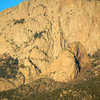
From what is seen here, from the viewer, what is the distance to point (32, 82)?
186 m

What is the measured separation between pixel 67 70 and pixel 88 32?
96.1 feet

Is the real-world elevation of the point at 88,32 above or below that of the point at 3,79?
above

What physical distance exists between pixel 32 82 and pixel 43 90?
11.2 meters

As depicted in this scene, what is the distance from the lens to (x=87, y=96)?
15612 cm

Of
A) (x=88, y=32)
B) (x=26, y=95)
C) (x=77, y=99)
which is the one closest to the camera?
(x=77, y=99)

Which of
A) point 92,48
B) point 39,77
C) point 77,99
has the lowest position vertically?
point 77,99

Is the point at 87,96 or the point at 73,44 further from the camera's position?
the point at 73,44

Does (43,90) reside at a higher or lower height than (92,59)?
lower

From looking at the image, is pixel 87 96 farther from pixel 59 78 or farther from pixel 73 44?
pixel 73 44

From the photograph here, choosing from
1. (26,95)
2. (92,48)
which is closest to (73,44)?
(92,48)

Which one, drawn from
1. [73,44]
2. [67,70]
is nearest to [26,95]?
[67,70]

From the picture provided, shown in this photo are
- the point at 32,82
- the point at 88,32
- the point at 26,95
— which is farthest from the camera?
the point at 88,32

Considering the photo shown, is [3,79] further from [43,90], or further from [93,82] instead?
[93,82]

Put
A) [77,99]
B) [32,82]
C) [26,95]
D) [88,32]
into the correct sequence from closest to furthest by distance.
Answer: [77,99] < [26,95] < [32,82] < [88,32]
